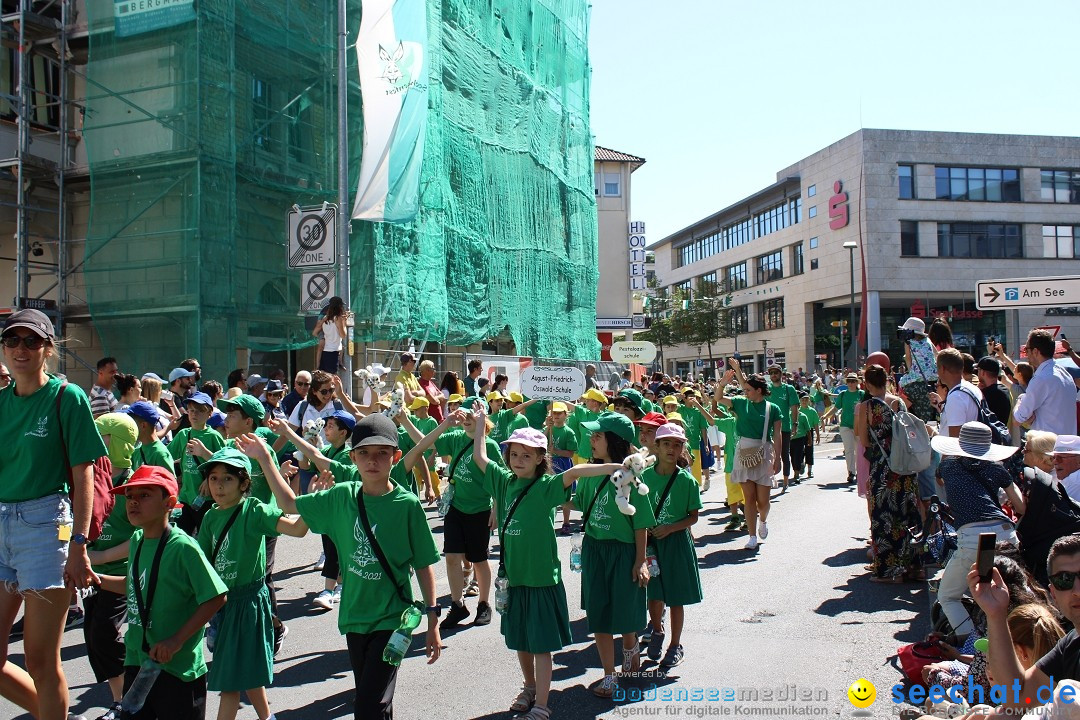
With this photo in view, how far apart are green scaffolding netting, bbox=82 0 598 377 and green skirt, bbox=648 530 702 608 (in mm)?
11953

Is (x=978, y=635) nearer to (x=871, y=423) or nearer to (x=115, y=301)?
(x=871, y=423)

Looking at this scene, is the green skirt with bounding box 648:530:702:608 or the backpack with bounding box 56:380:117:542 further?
the green skirt with bounding box 648:530:702:608

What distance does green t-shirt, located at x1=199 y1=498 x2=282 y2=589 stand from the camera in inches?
171

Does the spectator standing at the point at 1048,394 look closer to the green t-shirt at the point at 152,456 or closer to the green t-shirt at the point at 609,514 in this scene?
the green t-shirt at the point at 609,514

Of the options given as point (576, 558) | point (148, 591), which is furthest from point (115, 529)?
point (576, 558)

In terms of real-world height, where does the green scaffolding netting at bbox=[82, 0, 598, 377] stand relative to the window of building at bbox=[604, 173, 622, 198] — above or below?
below

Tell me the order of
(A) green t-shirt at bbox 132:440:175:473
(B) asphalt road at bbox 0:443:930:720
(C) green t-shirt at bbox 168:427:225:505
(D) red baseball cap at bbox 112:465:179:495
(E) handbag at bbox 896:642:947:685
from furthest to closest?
(A) green t-shirt at bbox 132:440:175:473
(C) green t-shirt at bbox 168:427:225:505
(B) asphalt road at bbox 0:443:930:720
(E) handbag at bbox 896:642:947:685
(D) red baseball cap at bbox 112:465:179:495

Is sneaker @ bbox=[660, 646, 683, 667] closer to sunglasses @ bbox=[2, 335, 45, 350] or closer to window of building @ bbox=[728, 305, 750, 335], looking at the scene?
sunglasses @ bbox=[2, 335, 45, 350]

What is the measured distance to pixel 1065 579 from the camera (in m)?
3.26

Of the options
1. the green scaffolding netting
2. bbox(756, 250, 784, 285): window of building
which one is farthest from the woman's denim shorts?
bbox(756, 250, 784, 285): window of building

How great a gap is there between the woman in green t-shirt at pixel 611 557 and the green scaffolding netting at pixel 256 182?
11945 mm

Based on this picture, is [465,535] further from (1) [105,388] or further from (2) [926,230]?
(2) [926,230]

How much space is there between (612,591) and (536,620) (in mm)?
684

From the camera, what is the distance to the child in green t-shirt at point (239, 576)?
4.18 m
